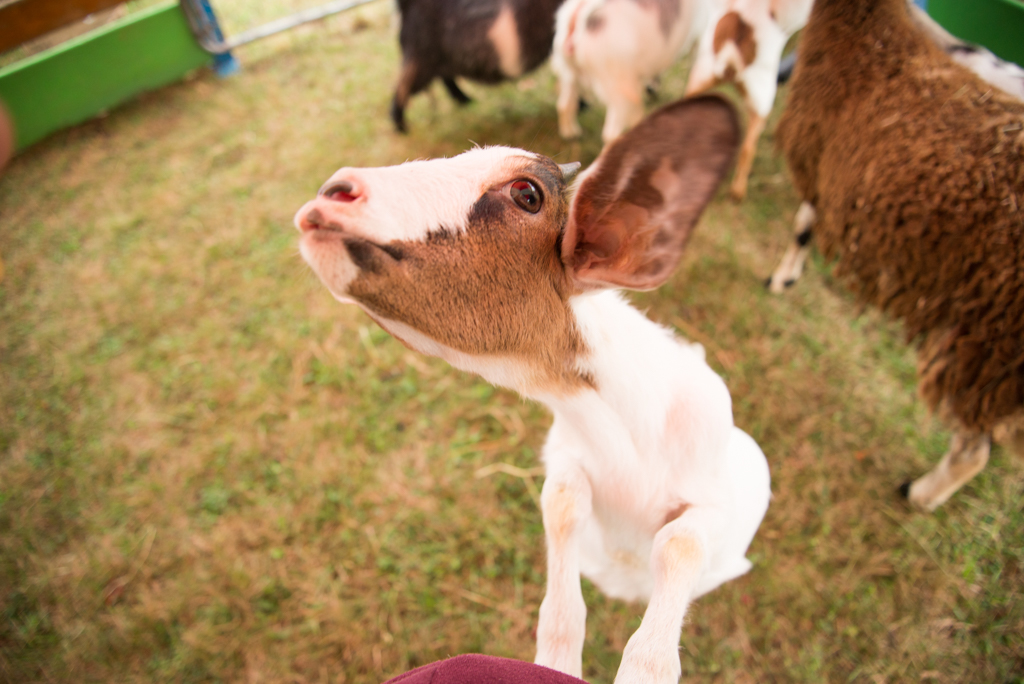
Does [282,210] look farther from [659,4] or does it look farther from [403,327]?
[403,327]

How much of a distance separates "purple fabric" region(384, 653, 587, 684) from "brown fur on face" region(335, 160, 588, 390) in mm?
617

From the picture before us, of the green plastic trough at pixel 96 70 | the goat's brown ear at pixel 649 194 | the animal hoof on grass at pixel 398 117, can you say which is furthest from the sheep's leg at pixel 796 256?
the green plastic trough at pixel 96 70

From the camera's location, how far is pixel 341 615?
231cm

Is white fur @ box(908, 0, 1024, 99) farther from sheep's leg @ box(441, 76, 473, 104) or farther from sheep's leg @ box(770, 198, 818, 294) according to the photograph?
sheep's leg @ box(441, 76, 473, 104)

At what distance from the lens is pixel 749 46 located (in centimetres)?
278

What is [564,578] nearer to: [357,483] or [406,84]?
[357,483]

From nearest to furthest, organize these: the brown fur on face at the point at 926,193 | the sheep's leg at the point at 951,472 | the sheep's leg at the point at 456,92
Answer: the brown fur on face at the point at 926,193
the sheep's leg at the point at 951,472
the sheep's leg at the point at 456,92

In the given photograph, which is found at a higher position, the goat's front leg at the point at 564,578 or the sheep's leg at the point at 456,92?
the goat's front leg at the point at 564,578

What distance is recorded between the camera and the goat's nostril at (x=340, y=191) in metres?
0.83

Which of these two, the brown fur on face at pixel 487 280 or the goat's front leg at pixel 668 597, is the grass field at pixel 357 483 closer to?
the brown fur on face at pixel 487 280

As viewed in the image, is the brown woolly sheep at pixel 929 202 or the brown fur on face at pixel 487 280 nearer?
the brown fur on face at pixel 487 280

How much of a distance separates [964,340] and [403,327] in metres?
1.91

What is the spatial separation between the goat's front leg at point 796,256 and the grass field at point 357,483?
0.09m

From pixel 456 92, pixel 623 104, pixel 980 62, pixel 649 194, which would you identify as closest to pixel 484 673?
pixel 649 194
